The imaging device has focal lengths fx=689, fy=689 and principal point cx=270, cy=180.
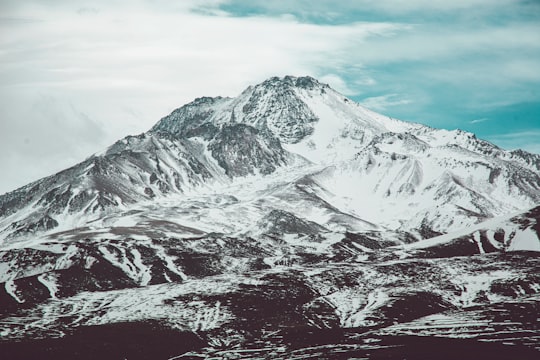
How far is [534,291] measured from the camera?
186875 mm

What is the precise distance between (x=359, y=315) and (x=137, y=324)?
55.4 metres

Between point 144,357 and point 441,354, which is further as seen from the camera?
point 144,357

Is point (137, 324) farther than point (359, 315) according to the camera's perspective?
No

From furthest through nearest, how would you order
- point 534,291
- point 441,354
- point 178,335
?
point 534,291 < point 178,335 < point 441,354

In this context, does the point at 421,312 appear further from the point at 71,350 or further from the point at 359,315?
the point at 71,350

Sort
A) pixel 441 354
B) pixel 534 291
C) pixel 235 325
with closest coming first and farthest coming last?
pixel 441 354 → pixel 235 325 → pixel 534 291

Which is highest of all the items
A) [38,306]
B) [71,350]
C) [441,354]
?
[38,306]

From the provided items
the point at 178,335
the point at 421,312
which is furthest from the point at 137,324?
the point at 421,312

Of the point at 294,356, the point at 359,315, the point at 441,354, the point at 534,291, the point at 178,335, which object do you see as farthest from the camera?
the point at 534,291

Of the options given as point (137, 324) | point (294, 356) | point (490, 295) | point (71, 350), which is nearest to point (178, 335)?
point (137, 324)

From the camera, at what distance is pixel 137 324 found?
15900 cm

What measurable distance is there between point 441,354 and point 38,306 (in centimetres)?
11124

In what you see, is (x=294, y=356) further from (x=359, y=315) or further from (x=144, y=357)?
(x=359, y=315)

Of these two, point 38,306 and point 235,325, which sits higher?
point 38,306
